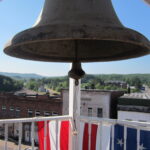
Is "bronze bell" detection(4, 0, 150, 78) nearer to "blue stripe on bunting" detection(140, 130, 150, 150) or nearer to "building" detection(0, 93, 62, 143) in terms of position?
"blue stripe on bunting" detection(140, 130, 150, 150)

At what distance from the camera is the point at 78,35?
29.5 inches

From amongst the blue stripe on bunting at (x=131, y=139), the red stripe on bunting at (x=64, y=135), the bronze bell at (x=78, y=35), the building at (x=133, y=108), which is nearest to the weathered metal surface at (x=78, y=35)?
the bronze bell at (x=78, y=35)

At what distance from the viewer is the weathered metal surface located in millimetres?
773

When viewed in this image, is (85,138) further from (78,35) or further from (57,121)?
(78,35)

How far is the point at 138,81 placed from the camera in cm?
357

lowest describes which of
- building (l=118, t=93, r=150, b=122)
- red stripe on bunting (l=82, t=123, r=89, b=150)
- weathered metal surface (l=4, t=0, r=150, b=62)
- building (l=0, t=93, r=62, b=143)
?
building (l=0, t=93, r=62, b=143)

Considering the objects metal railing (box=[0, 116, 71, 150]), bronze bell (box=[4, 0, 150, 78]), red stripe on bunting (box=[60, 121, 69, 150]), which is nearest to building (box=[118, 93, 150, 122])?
red stripe on bunting (box=[60, 121, 69, 150])

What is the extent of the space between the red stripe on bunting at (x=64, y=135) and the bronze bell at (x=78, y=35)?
97 cm

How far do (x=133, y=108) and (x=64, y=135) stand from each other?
1.25 meters

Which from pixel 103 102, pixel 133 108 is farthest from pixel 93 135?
pixel 103 102

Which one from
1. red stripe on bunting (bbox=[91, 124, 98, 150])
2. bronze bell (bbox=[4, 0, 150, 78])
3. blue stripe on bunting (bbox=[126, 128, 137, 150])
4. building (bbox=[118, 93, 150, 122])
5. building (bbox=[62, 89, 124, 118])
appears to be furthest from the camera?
building (bbox=[62, 89, 124, 118])

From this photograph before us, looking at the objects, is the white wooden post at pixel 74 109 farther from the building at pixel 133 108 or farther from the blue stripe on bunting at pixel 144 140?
the building at pixel 133 108

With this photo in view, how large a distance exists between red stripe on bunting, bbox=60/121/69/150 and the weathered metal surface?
38.1 inches

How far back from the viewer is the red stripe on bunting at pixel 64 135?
6.95 ft
